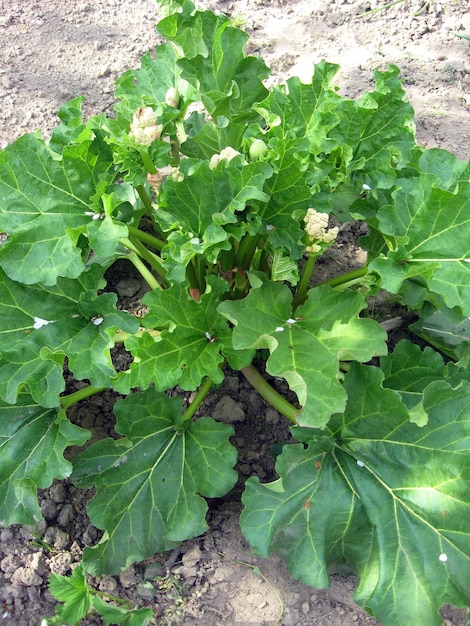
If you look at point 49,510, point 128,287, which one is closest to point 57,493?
point 49,510

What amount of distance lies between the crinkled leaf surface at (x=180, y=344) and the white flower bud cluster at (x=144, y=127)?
1.73 ft

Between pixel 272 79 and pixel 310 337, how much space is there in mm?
1921

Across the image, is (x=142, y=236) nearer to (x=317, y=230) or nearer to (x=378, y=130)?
(x=317, y=230)

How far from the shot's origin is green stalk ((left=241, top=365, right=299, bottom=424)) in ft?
8.13

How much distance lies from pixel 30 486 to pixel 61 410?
11.9 inches

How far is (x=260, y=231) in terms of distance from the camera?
93.2 inches

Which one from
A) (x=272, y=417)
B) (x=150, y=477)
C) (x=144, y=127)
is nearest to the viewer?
(x=144, y=127)

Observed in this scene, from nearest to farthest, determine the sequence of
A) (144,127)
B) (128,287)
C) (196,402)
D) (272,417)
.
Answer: (144,127) → (196,402) → (272,417) → (128,287)

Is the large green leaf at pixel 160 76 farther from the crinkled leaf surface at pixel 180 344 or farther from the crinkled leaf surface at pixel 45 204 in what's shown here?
the crinkled leaf surface at pixel 180 344

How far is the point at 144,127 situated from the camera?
2225 mm

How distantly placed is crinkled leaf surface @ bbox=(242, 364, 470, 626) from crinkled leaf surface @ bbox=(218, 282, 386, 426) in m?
0.13

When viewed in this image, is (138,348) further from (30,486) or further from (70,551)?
(70,551)

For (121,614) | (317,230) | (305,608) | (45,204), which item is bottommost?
(305,608)

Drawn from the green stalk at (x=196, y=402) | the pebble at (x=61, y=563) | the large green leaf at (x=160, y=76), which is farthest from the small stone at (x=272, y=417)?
the large green leaf at (x=160, y=76)
